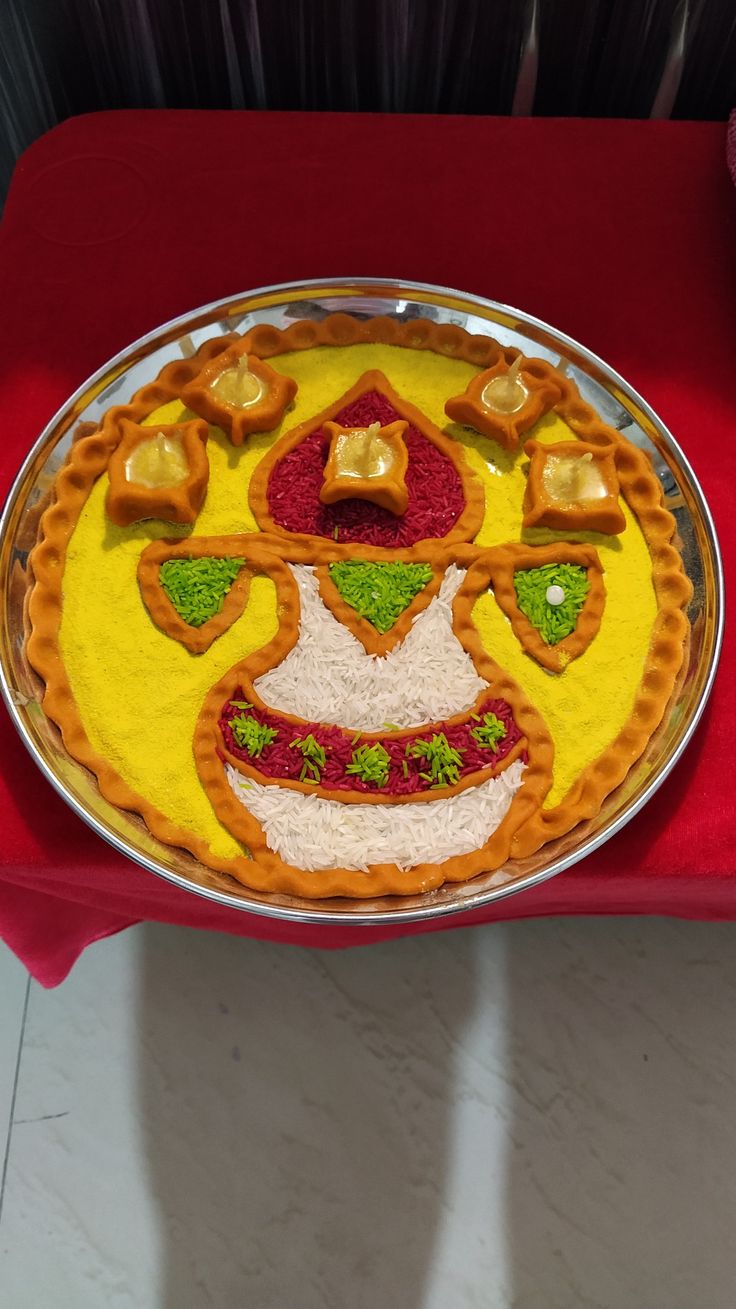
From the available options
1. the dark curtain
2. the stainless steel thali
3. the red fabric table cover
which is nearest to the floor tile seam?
the red fabric table cover

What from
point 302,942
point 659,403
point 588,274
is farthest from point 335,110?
point 302,942

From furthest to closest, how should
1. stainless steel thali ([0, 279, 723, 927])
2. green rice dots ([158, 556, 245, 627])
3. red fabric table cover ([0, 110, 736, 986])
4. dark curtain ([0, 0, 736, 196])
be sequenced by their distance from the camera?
dark curtain ([0, 0, 736, 196]) < red fabric table cover ([0, 110, 736, 986]) < green rice dots ([158, 556, 245, 627]) < stainless steel thali ([0, 279, 723, 927])

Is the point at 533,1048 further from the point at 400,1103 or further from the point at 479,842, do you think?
the point at 479,842

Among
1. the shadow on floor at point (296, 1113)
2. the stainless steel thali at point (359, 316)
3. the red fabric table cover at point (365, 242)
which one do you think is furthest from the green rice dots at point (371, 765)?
the shadow on floor at point (296, 1113)

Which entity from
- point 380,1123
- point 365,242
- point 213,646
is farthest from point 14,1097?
point 365,242

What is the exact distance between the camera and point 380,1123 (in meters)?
1.39

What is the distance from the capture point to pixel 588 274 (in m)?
1.24

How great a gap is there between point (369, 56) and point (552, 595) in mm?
824

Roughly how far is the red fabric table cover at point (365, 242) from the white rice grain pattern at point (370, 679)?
0.24 metres

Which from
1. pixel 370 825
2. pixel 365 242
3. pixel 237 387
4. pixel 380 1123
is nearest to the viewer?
pixel 370 825

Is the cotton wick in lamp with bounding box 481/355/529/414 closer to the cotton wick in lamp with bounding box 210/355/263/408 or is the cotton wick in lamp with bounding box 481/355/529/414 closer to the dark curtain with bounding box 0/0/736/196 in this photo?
the cotton wick in lamp with bounding box 210/355/263/408

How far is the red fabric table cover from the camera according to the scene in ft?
3.72

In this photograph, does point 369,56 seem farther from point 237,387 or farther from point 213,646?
point 213,646

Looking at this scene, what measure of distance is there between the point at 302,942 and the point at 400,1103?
1.15 ft
